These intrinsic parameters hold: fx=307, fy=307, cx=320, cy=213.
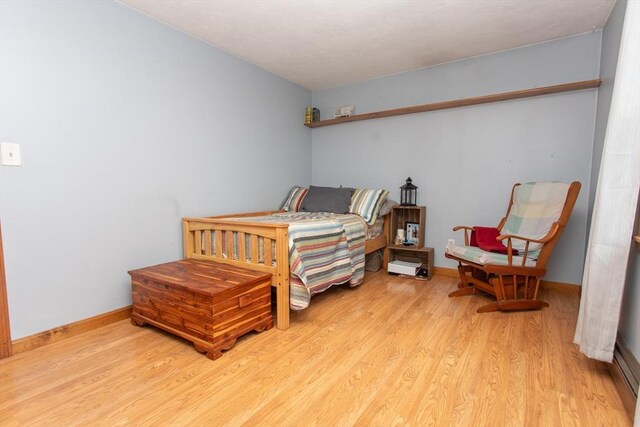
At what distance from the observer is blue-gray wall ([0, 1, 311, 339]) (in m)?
1.72

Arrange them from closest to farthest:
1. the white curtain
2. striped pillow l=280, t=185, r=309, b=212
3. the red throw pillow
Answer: the white curtain
the red throw pillow
striped pillow l=280, t=185, r=309, b=212

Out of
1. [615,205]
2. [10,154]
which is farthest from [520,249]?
[10,154]

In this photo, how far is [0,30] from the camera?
1.62 meters

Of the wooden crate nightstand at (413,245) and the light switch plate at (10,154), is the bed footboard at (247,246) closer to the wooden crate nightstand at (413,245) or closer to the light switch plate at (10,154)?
the light switch plate at (10,154)

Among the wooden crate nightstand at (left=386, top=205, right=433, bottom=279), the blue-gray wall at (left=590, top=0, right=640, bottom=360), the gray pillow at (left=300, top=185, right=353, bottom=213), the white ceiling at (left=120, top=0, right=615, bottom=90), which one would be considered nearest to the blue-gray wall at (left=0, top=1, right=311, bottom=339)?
the white ceiling at (left=120, top=0, right=615, bottom=90)

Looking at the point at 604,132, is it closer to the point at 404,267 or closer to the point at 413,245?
the point at 413,245

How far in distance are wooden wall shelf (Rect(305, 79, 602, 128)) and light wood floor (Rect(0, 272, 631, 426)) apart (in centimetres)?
192

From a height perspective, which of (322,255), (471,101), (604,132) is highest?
(471,101)

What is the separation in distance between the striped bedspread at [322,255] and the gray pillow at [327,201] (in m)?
0.38

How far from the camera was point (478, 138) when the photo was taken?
3055 millimetres

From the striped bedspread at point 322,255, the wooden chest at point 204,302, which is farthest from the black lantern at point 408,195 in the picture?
the wooden chest at point 204,302

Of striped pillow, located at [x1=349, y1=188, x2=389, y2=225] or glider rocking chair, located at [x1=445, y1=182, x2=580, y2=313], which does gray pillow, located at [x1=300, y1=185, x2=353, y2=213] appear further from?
glider rocking chair, located at [x1=445, y1=182, x2=580, y2=313]

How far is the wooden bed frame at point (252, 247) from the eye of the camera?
2.00 meters

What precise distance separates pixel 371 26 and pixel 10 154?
8.29ft
